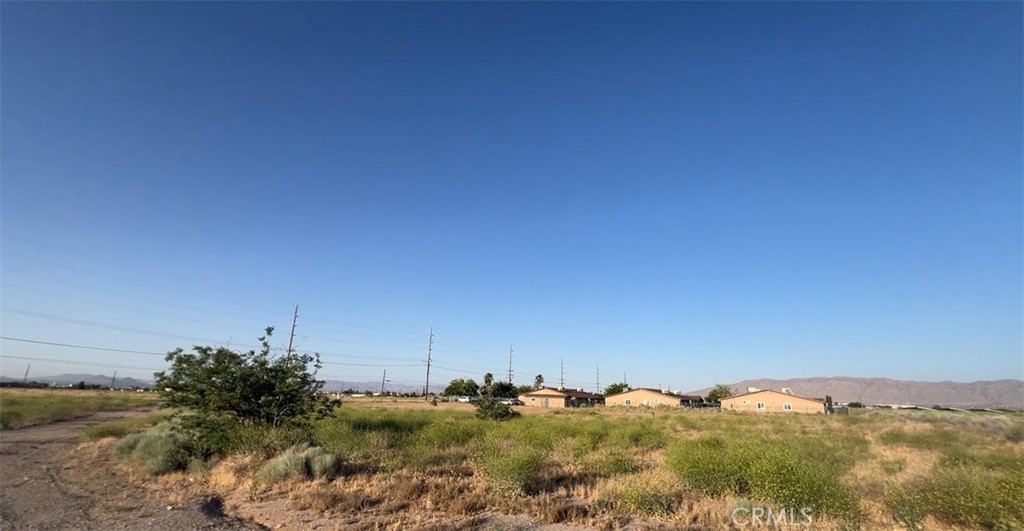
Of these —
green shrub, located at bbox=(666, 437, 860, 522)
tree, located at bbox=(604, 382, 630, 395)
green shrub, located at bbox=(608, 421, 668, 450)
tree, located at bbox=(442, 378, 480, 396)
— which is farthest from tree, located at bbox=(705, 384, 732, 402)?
green shrub, located at bbox=(666, 437, 860, 522)

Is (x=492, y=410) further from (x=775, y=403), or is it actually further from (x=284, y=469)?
(x=775, y=403)

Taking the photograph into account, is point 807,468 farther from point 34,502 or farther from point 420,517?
point 34,502

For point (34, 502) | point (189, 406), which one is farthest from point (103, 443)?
point (34, 502)

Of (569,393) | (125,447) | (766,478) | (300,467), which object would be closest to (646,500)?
(766,478)

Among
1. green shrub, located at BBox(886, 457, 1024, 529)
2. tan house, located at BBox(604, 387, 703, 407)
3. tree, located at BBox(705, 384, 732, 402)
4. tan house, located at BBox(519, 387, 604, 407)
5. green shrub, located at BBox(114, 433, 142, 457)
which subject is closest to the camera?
green shrub, located at BBox(886, 457, 1024, 529)

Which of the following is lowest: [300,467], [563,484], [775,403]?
[563,484]

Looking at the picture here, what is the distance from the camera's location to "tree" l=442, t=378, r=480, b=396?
374ft

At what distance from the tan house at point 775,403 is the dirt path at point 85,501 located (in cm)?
7783

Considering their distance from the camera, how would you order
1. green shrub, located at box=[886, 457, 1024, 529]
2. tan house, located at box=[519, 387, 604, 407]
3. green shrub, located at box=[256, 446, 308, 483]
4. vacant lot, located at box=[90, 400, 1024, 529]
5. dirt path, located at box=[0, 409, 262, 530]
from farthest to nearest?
1. tan house, located at box=[519, 387, 604, 407]
2. green shrub, located at box=[256, 446, 308, 483]
3. dirt path, located at box=[0, 409, 262, 530]
4. vacant lot, located at box=[90, 400, 1024, 529]
5. green shrub, located at box=[886, 457, 1024, 529]

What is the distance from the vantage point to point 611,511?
1038cm

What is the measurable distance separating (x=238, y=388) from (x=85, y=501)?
Result: 6189 mm

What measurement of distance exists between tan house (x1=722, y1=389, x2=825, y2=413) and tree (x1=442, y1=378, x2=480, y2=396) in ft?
184

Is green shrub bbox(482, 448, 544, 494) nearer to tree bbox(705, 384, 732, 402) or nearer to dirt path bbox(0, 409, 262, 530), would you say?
dirt path bbox(0, 409, 262, 530)

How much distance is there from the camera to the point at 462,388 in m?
116
